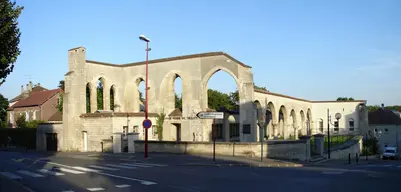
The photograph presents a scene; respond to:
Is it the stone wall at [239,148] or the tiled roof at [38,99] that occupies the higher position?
the tiled roof at [38,99]

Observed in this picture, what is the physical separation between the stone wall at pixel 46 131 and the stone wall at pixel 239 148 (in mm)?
11645

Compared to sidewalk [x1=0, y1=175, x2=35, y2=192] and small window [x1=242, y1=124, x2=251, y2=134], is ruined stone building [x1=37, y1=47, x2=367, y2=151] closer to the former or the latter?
small window [x1=242, y1=124, x2=251, y2=134]

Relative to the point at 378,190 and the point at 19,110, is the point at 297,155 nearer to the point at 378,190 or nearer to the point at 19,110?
the point at 378,190

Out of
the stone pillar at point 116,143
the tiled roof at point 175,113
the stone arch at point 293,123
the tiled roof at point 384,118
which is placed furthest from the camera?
the tiled roof at point 384,118

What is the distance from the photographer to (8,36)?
14.2m

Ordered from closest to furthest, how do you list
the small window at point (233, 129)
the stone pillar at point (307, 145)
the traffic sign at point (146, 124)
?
the traffic sign at point (146, 124) < the stone pillar at point (307, 145) < the small window at point (233, 129)

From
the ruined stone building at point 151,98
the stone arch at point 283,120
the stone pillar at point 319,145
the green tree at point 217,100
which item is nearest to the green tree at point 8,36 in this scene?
the ruined stone building at point 151,98

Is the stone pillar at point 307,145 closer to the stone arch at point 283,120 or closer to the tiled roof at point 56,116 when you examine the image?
the stone arch at point 283,120

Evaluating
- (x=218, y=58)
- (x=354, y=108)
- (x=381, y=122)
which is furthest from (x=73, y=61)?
(x=381, y=122)

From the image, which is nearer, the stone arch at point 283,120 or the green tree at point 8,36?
the green tree at point 8,36

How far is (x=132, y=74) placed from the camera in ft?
136

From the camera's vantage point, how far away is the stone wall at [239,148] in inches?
1011

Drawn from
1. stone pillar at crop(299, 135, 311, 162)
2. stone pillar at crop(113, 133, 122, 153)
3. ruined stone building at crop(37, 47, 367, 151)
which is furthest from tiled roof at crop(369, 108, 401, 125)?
stone pillar at crop(113, 133, 122, 153)

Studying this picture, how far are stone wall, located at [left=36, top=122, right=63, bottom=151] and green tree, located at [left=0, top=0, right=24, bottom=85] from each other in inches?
947
